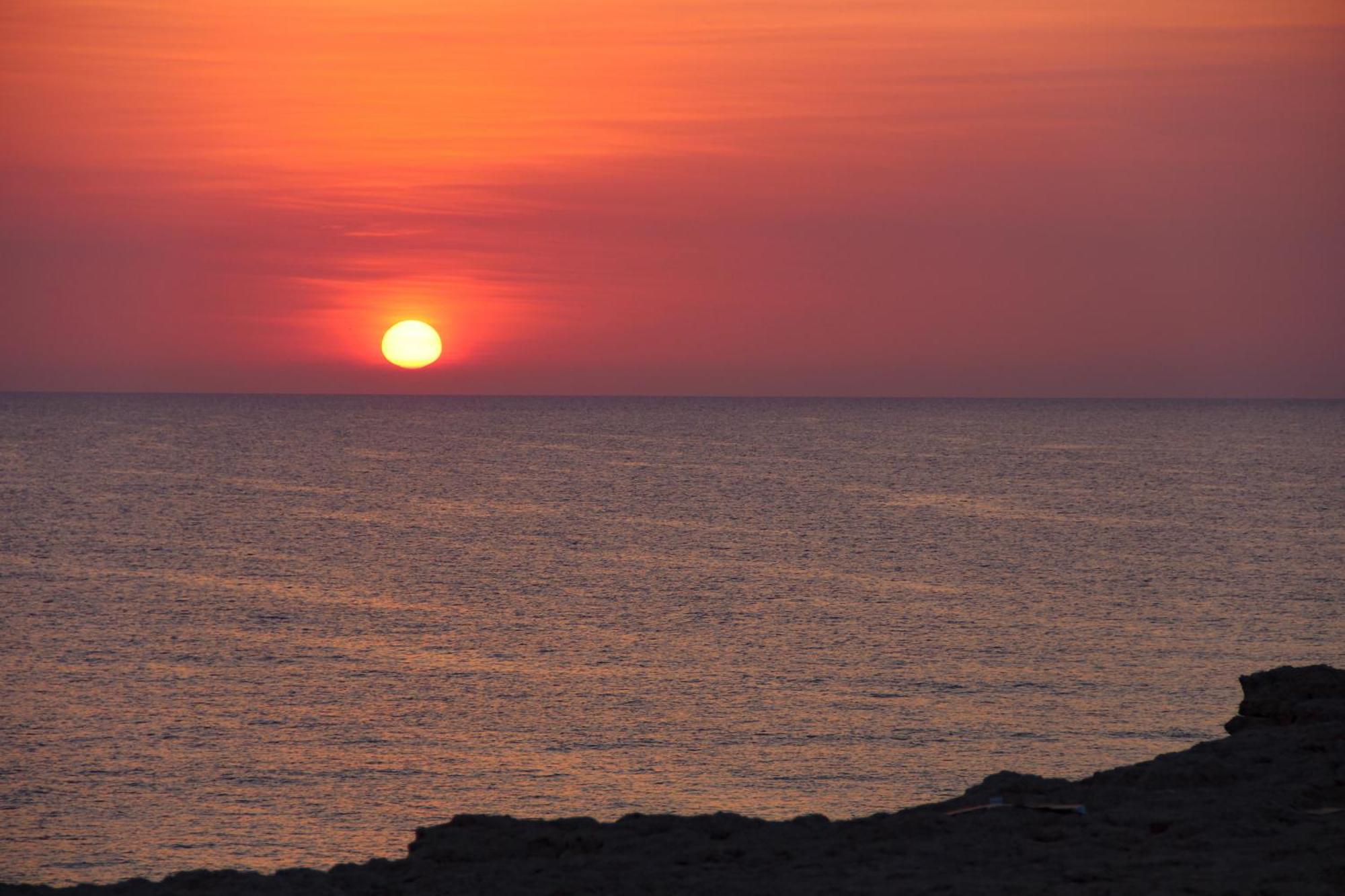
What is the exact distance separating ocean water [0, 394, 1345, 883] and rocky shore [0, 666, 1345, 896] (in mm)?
12995

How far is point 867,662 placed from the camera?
45000 mm

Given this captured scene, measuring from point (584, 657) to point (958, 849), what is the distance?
34.2 meters

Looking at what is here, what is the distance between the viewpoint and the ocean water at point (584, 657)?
30.3m

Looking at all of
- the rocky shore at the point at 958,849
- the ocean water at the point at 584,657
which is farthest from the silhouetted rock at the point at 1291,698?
the ocean water at the point at 584,657

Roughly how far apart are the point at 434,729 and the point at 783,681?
11.7m

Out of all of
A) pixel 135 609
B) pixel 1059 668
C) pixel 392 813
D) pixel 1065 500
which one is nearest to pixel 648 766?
pixel 392 813

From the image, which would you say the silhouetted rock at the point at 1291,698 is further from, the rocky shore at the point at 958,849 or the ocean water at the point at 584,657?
the ocean water at the point at 584,657

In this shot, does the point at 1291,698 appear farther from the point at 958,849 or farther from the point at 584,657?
the point at 584,657

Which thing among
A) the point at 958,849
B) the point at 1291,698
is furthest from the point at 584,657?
the point at 958,849

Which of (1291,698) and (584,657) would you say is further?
(584,657)

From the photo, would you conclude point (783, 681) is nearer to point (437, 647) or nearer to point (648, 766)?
point (648, 766)

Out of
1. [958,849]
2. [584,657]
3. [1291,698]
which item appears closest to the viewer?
[958,849]

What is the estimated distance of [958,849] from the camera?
44.1ft

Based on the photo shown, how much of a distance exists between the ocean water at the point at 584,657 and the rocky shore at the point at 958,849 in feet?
42.6
